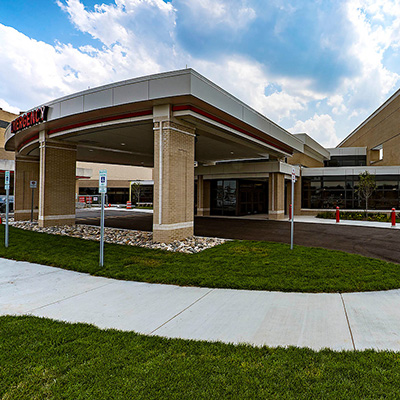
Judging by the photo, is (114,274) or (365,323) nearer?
(365,323)

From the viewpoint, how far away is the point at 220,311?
190 inches

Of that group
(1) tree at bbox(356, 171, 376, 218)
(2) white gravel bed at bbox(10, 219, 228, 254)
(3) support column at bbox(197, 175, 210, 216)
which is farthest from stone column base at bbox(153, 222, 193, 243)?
(1) tree at bbox(356, 171, 376, 218)

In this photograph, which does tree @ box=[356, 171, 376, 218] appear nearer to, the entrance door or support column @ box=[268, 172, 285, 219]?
support column @ box=[268, 172, 285, 219]

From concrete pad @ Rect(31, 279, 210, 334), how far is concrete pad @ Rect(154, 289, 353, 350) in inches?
11.0

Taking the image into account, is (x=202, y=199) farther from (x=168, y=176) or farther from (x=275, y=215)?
(x=168, y=176)

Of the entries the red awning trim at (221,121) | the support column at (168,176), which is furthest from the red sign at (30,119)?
the red awning trim at (221,121)

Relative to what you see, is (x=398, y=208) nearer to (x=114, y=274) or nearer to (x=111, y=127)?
(x=111, y=127)

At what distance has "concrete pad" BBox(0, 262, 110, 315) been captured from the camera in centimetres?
519

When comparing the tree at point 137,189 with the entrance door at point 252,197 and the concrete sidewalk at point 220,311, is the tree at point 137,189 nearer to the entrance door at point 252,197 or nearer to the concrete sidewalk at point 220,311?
the entrance door at point 252,197

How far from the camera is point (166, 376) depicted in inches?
117

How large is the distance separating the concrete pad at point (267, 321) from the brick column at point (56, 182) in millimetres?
12855

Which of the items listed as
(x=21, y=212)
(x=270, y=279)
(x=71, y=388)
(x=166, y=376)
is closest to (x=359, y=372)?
(x=166, y=376)

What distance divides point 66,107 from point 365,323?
12682 millimetres

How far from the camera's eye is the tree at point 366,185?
877 inches
